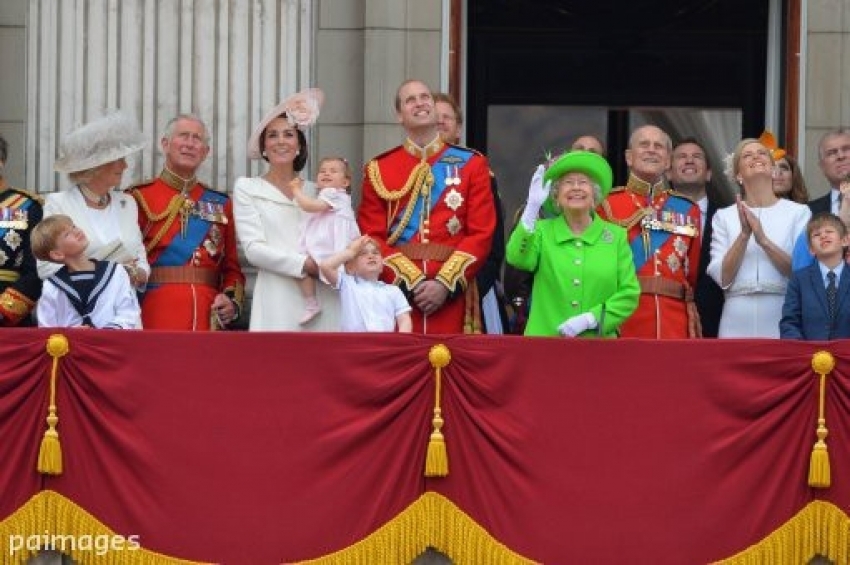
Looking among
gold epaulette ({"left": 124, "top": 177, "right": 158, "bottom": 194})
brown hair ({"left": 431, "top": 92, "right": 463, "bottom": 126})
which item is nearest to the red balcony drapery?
gold epaulette ({"left": 124, "top": 177, "right": 158, "bottom": 194})

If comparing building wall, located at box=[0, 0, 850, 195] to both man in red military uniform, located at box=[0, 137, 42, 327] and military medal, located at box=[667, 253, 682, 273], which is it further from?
military medal, located at box=[667, 253, 682, 273]

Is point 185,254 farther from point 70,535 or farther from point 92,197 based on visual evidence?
point 70,535

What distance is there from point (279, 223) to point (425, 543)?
2.09 meters

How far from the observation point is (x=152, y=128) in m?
17.2

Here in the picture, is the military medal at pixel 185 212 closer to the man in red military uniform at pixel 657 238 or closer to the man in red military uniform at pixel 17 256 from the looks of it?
the man in red military uniform at pixel 17 256

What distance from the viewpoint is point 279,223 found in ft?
49.7

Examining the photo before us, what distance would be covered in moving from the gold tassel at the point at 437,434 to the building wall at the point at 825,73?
12.9 ft

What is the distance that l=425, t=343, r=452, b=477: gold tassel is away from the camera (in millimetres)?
13914

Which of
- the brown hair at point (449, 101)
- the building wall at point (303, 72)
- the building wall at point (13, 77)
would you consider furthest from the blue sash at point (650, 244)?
the building wall at point (13, 77)

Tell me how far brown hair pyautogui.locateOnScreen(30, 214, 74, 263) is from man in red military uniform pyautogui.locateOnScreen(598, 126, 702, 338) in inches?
115

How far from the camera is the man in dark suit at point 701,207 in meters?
15.5

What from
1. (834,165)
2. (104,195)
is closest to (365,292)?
(104,195)

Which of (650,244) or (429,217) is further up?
(429,217)

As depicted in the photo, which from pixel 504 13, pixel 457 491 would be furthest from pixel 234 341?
pixel 504 13
